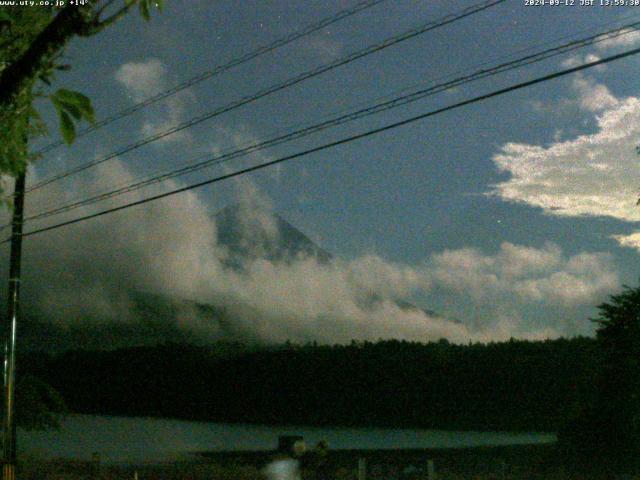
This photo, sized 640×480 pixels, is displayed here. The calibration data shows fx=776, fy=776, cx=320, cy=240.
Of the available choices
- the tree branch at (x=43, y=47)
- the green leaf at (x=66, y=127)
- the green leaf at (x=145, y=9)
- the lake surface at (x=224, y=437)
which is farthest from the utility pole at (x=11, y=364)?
the lake surface at (x=224, y=437)

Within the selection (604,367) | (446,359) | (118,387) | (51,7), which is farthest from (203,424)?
(51,7)

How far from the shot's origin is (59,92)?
468cm

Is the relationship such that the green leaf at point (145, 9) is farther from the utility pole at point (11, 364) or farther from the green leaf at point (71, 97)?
the utility pole at point (11, 364)

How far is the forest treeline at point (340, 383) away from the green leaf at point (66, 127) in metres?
55.3

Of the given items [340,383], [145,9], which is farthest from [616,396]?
[340,383]

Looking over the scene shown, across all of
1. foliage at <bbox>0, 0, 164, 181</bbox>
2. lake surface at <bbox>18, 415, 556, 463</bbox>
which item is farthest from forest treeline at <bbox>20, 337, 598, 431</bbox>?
foliage at <bbox>0, 0, 164, 181</bbox>

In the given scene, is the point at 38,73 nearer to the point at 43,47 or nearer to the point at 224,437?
the point at 43,47

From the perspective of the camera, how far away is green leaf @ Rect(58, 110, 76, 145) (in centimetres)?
466

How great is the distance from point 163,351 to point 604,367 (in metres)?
92.7

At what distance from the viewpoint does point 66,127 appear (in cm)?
467

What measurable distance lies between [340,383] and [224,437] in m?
28.3

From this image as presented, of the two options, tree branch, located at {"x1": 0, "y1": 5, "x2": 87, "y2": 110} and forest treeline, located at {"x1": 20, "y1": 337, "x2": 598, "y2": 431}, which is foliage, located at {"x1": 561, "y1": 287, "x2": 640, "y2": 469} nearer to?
tree branch, located at {"x1": 0, "y1": 5, "x2": 87, "y2": 110}

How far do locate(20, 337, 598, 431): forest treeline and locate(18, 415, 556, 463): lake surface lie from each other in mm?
4002

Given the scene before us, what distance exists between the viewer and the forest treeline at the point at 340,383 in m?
74.1
